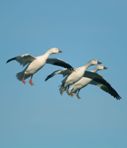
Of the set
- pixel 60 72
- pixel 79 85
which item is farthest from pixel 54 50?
pixel 79 85

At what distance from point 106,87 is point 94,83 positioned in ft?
3.07

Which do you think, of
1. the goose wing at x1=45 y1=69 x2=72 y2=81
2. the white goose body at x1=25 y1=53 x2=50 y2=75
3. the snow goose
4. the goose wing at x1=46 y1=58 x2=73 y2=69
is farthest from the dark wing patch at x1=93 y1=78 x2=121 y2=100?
the white goose body at x1=25 y1=53 x2=50 y2=75

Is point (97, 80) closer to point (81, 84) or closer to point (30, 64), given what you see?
point (81, 84)

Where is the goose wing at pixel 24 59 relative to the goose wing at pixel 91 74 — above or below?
below

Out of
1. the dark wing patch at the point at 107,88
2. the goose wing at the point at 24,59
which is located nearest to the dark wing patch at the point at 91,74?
the dark wing patch at the point at 107,88

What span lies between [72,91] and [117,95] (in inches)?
206

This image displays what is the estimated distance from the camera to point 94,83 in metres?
60.6

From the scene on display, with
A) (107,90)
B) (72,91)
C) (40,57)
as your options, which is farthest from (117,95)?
(40,57)

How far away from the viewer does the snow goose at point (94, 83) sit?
5750 centimetres

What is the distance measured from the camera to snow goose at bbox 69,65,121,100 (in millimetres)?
57500

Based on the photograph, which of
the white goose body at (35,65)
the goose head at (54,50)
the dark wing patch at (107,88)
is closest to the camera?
the white goose body at (35,65)

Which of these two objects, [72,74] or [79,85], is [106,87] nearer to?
[79,85]

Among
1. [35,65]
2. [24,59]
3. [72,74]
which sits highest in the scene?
[72,74]

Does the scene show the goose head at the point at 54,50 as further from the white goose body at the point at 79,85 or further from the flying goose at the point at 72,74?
the white goose body at the point at 79,85
